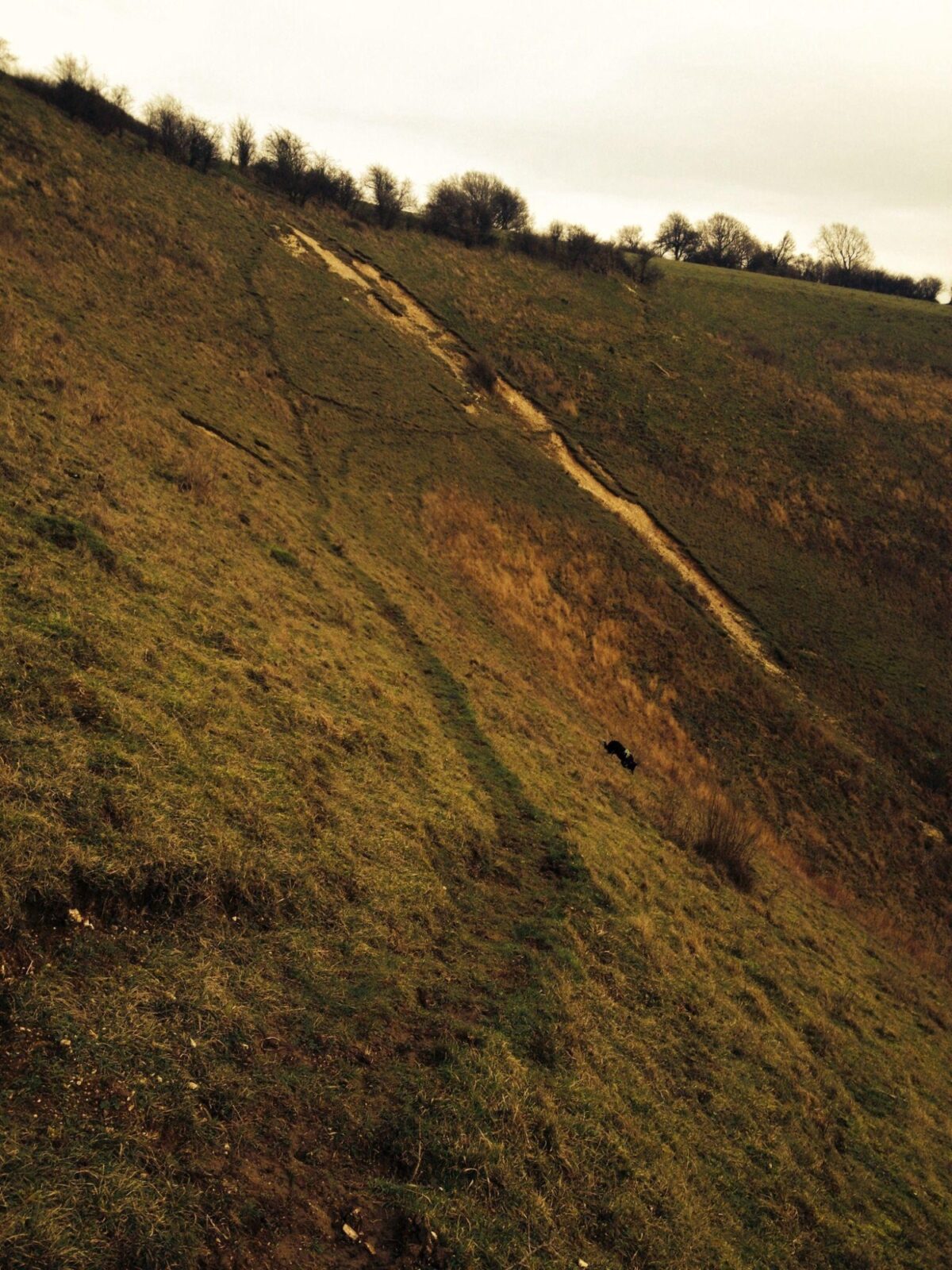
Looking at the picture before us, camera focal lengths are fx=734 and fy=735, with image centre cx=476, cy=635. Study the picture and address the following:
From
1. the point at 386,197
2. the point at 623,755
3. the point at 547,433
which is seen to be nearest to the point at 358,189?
the point at 386,197

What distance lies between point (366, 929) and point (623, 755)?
13.0 m

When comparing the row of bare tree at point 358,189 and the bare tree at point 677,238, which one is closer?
the row of bare tree at point 358,189

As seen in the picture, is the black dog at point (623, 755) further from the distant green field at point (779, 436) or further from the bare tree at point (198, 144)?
the bare tree at point (198, 144)

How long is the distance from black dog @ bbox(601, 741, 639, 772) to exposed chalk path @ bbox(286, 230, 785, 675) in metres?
14.3

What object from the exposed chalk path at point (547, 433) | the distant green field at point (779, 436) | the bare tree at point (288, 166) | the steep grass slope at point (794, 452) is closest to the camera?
the steep grass slope at point (794, 452)

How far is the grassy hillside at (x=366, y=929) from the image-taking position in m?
5.68

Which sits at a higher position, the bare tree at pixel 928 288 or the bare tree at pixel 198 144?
the bare tree at pixel 928 288

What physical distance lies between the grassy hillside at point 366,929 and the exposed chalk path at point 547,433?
8.93 meters

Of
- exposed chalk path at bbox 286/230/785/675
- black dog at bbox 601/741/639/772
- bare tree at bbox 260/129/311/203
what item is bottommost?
black dog at bbox 601/741/639/772

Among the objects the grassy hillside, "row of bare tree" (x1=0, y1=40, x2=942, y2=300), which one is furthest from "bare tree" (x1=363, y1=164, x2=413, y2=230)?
the grassy hillside

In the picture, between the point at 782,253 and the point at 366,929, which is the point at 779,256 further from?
the point at 366,929

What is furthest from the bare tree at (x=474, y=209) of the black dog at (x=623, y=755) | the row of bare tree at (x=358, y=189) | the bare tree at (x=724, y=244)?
the black dog at (x=623, y=755)

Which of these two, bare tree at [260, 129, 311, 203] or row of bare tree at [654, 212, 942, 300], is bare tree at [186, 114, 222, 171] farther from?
row of bare tree at [654, 212, 942, 300]

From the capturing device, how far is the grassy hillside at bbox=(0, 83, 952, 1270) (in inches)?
224
